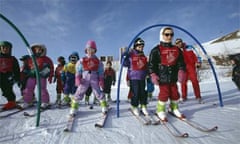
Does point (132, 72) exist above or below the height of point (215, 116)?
above

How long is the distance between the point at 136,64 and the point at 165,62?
2.59 feet

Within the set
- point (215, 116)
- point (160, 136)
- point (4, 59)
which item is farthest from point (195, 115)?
point (4, 59)

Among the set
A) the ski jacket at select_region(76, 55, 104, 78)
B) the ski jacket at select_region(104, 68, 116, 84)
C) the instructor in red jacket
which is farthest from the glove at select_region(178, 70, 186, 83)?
the ski jacket at select_region(76, 55, 104, 78)

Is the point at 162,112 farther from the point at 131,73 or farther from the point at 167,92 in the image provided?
the point at 131,73

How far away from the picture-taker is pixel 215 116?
471 centimetres

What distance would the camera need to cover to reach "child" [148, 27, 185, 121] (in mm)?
4555

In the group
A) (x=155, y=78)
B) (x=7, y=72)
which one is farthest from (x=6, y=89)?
(x=155, y=78)

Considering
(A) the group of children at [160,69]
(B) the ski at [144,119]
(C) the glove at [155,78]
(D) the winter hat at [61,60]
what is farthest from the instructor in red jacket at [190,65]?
(D) the winter hat at [61,60]

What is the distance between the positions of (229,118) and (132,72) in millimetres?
2621

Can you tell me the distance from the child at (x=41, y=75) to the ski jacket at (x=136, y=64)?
265cm

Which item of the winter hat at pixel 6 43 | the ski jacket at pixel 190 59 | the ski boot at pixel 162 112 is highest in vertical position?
the winter hat at pixel 6 43

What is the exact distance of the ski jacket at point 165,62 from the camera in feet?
15.1

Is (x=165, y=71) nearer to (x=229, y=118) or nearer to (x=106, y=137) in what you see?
(x=229, y=118)

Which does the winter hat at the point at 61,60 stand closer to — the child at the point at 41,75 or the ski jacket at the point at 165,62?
the child at the point at 41,75
